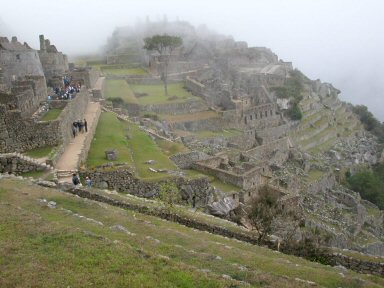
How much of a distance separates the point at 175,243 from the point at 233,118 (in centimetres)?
4243

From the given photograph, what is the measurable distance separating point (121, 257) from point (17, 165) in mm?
11675

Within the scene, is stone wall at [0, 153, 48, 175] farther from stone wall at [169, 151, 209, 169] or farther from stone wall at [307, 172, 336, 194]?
stone wall at [307, 172, 336, 194]

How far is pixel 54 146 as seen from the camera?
23438 millimetres

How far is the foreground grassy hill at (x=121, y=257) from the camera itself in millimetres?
10078

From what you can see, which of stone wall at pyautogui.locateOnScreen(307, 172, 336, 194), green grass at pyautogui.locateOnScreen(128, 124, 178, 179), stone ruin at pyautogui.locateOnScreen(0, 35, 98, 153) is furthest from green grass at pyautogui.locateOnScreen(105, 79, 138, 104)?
stone wall at pyautogui.locateOnScreen(307, 172, 336, 194)

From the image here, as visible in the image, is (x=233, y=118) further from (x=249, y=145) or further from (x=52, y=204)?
(x=52, y=204)

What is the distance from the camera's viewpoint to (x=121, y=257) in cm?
1101

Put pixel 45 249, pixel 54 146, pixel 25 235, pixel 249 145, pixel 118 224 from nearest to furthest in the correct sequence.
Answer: pixel 45 249 < pixel 25 235 < pixel 118 224 < pixel 54 146 < pixel 249 145

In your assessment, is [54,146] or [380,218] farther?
[380,218]

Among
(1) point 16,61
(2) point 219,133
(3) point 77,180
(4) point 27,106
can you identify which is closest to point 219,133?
(2) point 219,133

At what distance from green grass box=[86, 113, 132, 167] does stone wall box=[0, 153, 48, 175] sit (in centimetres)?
301

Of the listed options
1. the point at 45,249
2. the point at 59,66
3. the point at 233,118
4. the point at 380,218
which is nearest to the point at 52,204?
the point at 45,249

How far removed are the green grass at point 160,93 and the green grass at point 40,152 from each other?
103 ft

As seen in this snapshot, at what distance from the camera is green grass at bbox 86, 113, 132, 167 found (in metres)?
24.8
